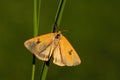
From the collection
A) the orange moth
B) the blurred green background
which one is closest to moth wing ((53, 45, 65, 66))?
the orange moth

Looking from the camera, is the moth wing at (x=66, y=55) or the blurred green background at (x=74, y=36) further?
the blurred green background at (x=74, y=36)

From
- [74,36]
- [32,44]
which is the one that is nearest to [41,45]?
[32,44]

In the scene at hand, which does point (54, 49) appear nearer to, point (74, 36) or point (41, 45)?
point (41, 45)

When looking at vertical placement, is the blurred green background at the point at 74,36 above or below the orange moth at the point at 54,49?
below

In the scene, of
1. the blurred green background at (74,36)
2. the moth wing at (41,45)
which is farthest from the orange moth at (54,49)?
the blurred green background at (74,36)

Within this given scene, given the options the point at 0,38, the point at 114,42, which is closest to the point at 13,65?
the point at 0,38

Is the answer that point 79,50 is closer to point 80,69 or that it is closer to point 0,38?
point 80,69

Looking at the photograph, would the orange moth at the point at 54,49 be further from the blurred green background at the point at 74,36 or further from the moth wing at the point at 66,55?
the blurred green background at the point at 74,36
